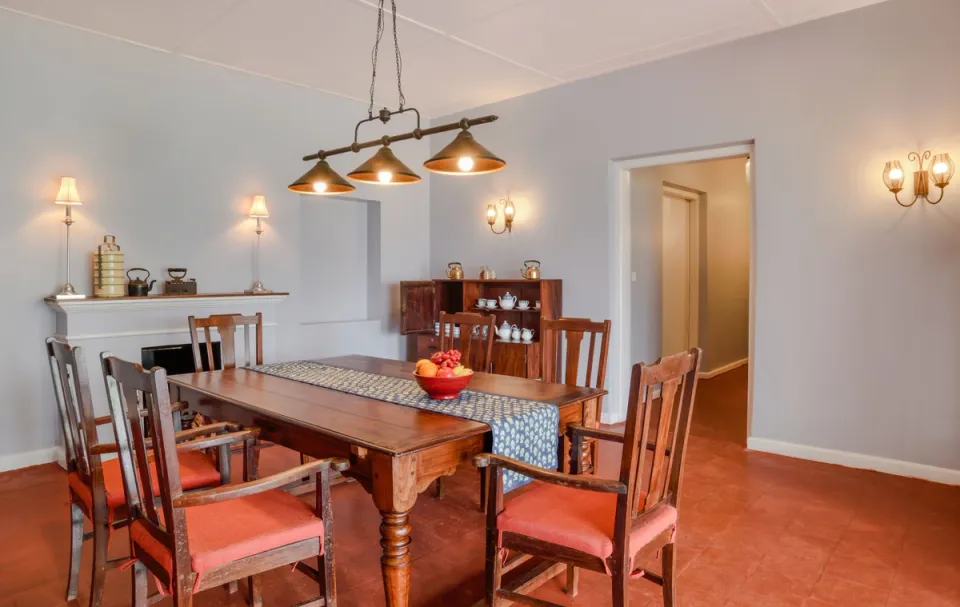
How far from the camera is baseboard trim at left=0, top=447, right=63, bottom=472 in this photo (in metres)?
3.83

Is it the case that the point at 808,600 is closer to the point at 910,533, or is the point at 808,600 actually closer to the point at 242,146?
the point at 910,533

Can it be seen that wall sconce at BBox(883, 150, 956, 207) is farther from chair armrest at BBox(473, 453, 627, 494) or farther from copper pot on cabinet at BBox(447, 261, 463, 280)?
copper pot on cabinet at BBox(447, 261, 463, 280)

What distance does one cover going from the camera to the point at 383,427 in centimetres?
202

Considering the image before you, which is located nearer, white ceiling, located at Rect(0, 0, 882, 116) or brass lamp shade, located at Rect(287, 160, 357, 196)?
brass lamp shade, located at Rect(287, 160, 357, 196)

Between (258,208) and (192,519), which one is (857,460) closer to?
(192,519)

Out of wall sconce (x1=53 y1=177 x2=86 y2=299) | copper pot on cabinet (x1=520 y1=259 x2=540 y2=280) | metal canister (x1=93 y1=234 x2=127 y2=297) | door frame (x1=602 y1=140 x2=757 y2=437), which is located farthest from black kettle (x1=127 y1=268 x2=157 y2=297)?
door frame (x1=602 y1=140 x2=757 y2=437)

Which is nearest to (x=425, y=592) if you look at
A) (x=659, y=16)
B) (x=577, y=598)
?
(x=577, y=598)

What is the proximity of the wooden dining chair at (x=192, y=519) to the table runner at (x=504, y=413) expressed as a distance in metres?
0.51

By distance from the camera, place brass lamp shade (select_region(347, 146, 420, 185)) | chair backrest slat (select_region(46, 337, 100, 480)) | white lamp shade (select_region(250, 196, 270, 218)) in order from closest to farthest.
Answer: chair backrest slat (select_region(46, 337, 100, 480)) < brass lamp shade (select_region(347, 146, 420, 185)) < white lamp shade (select_region(250, 196, 270, 218))

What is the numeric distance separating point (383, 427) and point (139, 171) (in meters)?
3.39

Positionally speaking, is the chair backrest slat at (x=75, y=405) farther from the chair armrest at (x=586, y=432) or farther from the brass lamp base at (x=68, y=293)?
the brass lamp base at (x=68, y=293)

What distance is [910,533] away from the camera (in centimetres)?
285

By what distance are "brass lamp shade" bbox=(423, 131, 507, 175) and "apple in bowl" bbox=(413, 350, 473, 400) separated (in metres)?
0.81

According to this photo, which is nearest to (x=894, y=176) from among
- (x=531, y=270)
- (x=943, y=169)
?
(x=943, y=169)
